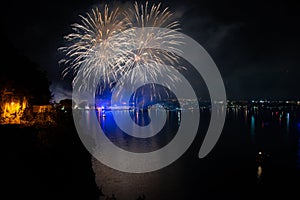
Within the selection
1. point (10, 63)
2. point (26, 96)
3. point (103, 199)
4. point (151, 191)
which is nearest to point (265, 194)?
point (151, 191)

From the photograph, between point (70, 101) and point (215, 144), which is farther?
point (215, 144)

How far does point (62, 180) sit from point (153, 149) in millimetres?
30743

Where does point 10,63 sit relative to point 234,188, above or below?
above

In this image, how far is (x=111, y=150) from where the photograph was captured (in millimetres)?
43625

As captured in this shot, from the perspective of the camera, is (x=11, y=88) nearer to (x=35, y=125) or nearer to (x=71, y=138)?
(x=35, y=125)

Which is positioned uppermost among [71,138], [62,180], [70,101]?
[70,101]

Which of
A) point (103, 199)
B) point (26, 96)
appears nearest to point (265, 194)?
point (103, 199)

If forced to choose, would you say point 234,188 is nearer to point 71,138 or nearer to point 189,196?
point 189,196

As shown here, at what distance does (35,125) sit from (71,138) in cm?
342

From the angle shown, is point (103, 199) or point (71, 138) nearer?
point (71, 138)

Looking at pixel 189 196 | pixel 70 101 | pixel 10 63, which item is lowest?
pixel 189 196

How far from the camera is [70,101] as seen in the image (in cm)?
2933

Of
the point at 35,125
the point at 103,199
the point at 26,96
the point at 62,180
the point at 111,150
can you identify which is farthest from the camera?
the point at 111,150

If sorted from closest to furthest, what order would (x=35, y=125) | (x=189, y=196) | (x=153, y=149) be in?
(x=35, y=125)
(x=189, y=196)
(x=153, y=149)
